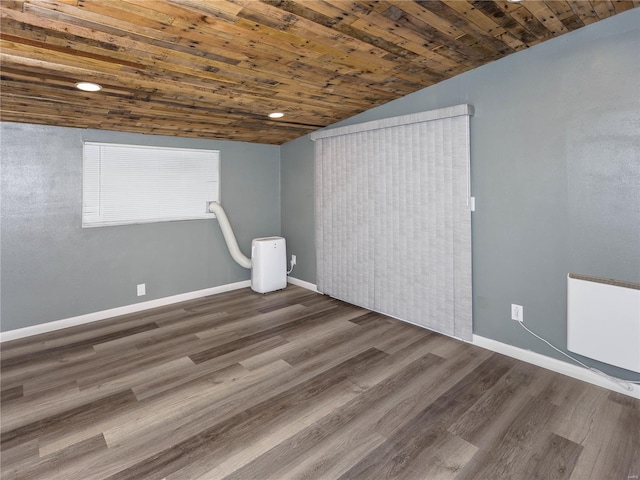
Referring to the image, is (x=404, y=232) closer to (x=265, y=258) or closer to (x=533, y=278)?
(x=533, y=278)

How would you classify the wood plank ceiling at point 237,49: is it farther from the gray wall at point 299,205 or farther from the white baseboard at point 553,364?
the white baseboard at point 553,364

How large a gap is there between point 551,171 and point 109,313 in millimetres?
4446

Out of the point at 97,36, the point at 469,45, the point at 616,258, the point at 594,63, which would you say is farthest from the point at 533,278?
the point at 97,36

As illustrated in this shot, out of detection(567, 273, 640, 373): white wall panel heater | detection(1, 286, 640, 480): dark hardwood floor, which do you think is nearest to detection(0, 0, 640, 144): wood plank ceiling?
detection(567, 273, 640, 373): white wall panel heater

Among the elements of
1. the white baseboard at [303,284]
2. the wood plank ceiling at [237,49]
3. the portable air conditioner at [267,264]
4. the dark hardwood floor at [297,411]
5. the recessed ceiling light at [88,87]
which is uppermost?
the wood plank ceiling at [237,49]

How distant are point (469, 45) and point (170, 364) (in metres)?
3.36

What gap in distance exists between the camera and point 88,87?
2492 millimetres

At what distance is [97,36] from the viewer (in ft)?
6.21

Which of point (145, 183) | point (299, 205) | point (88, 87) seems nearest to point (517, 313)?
point (299, 205)

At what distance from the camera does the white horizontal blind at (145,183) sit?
3.56 meters

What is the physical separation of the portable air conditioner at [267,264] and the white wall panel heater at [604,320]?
10.7ft

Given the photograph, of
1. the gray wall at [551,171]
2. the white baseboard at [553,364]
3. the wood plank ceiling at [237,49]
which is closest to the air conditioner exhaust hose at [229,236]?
the wood plank ceiling at [237,49]

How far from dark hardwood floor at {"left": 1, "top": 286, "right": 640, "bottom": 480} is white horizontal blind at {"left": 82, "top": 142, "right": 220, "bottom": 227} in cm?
136

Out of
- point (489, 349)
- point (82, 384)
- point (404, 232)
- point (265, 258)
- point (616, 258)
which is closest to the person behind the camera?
point (616, 258)
